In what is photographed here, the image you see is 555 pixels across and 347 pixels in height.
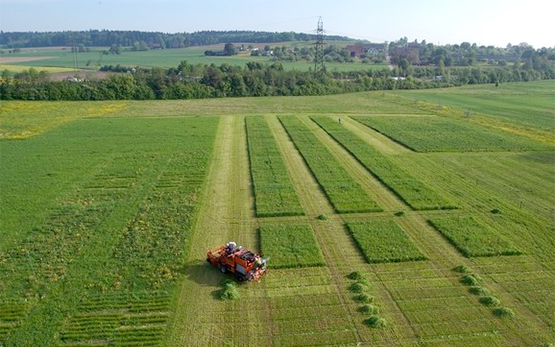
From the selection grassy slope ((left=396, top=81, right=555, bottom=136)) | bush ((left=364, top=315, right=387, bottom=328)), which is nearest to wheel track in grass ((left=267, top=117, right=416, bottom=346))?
bush ((left=364, top=315, right=387, bottom=328))

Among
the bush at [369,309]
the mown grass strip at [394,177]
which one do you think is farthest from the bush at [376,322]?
the mown grass strip at [394,177]

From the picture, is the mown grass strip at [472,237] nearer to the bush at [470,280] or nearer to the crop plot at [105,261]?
the bush at [470,280]

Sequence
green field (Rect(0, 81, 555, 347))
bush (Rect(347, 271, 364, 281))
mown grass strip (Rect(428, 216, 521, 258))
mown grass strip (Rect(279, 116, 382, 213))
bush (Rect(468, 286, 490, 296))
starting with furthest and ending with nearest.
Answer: mown grass strip (Rect(279, 116, 382, 213)) < mown grass strip (Rect(428, 216, 521, 258)) < bush (Rect(347, 271, 364, 281)) < bush (Rect(468, 286, 490, 296)) < green field (Rect(0, 81, 555, 347))

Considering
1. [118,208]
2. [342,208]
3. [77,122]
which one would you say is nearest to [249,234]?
[342,208]

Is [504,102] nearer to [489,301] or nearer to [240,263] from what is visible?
[489,301]

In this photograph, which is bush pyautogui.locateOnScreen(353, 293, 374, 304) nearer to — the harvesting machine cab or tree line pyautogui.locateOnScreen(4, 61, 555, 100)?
the harvesting machine cab
